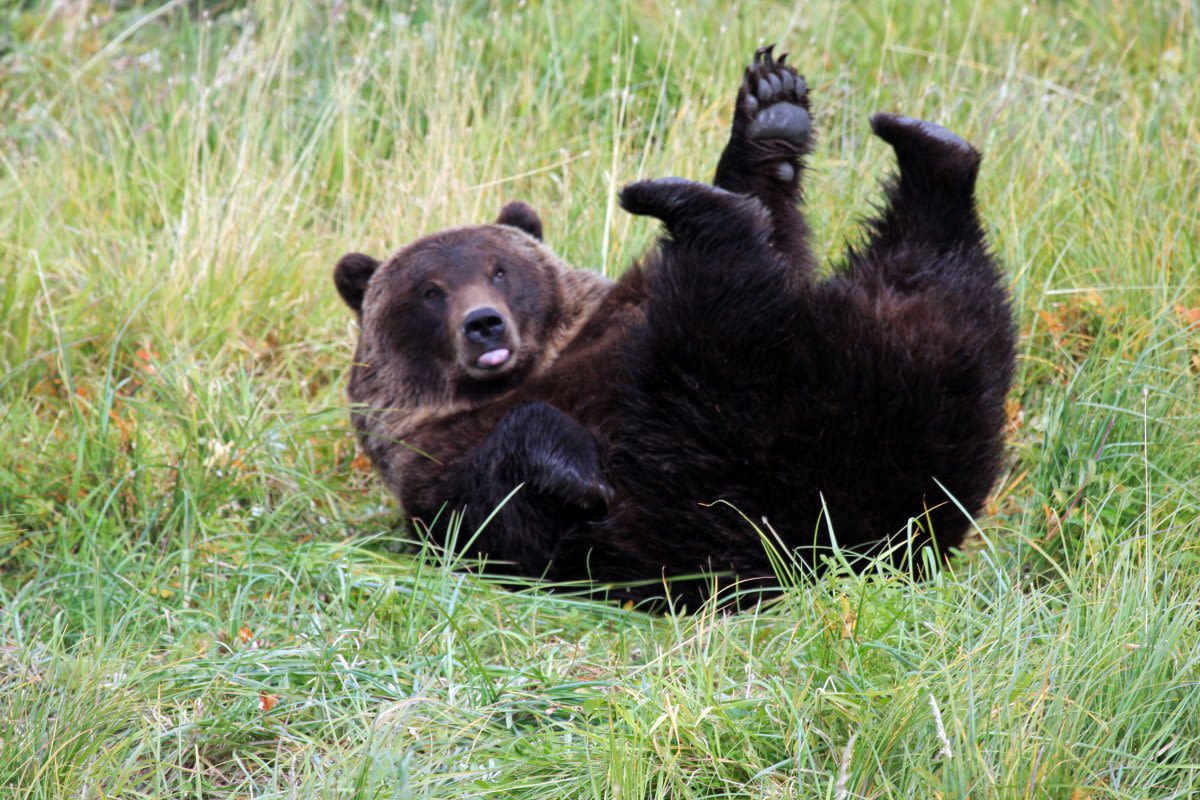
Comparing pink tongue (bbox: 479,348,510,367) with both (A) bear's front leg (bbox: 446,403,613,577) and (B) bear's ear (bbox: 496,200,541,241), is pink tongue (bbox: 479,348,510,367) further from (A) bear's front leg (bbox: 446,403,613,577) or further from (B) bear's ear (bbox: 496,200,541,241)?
(B) bear's ear (bbox: 496,200,541,241)

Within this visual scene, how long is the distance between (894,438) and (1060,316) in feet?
5.52

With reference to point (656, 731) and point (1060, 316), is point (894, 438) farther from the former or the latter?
point (1060, 316)

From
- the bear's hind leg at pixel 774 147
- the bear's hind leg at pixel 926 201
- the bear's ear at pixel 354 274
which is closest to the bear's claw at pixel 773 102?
the bear's hind leg at pixel 774 147

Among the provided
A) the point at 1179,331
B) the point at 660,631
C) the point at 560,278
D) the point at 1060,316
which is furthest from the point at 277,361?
the point at 1179,331

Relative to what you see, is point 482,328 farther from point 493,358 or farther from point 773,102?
point 773,102

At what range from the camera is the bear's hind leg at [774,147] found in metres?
4.62

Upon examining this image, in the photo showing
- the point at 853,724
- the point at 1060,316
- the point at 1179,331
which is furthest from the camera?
the point at 1060,316

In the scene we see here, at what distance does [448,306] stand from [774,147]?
134 cm

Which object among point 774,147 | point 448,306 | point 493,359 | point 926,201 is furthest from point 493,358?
point 926,201

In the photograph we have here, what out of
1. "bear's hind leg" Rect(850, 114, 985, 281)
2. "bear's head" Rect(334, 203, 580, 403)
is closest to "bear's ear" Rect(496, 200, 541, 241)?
"bear's head" Rect(334, 203, 580, 403)

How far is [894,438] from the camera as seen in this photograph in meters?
3.81

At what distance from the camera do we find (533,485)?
4184 mm

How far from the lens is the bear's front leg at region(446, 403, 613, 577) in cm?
414

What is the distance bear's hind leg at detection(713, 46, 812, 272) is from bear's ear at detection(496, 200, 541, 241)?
0.98 meters
